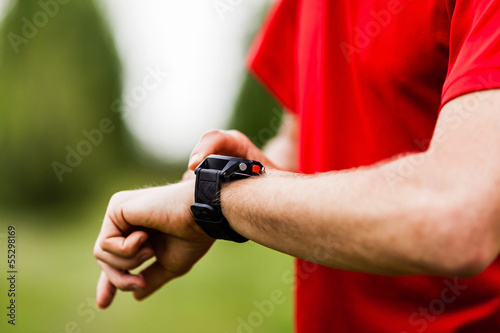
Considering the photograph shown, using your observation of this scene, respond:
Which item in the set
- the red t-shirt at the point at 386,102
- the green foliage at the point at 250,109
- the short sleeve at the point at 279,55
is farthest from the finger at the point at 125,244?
the green foliage at the point at 250,109

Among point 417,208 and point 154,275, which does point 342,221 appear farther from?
point 154,275

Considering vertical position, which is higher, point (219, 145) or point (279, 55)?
point (219, 145)

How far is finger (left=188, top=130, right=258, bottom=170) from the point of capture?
1.60 meters

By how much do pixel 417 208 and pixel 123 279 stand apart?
1.13 metres

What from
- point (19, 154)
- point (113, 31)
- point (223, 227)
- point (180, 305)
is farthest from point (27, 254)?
point (113, 31)

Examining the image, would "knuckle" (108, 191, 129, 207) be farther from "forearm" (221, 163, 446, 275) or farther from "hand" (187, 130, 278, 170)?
"forearm" (221, 163, 446, 275)

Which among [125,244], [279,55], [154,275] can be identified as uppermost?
[125,244]

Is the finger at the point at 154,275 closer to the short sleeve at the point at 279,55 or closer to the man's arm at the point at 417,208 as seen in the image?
the man's arm at the point at 417,208

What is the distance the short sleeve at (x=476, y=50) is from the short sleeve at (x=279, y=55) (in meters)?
1.33

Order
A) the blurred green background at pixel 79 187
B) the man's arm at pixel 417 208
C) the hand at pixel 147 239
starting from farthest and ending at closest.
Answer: the blurred green background at pixel 79 187, the hand at pixel 147 239, the man's arm at pixel 417 208

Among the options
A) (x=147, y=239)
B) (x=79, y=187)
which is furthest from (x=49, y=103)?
(x=147, y=239)

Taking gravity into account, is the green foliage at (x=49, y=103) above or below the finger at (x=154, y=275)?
below

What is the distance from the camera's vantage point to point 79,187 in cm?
1841

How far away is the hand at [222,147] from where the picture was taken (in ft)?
5.25
